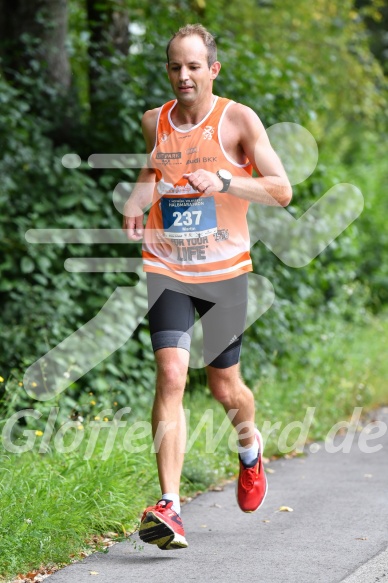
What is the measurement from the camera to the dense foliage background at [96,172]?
7.56 metres

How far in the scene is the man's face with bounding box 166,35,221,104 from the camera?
4809mm

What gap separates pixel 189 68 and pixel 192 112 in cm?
20

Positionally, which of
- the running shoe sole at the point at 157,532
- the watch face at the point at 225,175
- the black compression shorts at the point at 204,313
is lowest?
the running shoe sole at the point at 157,532

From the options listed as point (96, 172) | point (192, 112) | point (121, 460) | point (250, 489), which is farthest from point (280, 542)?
point (96, 172)

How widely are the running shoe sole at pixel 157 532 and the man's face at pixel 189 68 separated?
1880 millimetres

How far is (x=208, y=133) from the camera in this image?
15.8 ft

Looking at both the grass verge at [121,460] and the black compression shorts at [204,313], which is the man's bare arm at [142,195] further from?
the grass verge at [121,460]

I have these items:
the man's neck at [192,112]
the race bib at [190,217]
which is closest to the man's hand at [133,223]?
the race bib at [190,217]

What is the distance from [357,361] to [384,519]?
15.1ft

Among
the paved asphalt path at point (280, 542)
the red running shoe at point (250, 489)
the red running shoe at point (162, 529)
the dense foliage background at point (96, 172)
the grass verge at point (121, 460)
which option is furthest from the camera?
the dense foliage background at point (96, 172)

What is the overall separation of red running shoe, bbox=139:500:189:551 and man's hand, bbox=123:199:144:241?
4.28 ft

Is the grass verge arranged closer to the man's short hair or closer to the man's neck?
the man's neck

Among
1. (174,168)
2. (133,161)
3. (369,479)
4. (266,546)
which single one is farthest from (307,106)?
(266,546)

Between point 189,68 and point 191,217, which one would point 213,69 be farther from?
point 191,217
